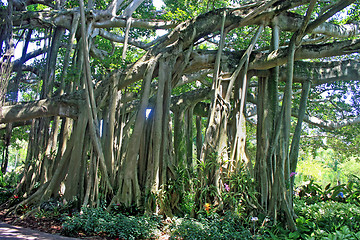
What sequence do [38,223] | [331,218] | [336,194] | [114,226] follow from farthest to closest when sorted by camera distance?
[336,194], [38,223], [331,218], [114,226]

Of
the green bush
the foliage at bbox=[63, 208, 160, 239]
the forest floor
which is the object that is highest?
the green bush

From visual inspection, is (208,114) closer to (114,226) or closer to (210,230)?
(210,230)

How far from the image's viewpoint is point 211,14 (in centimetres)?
652

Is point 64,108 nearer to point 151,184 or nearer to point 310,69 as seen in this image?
point 151,184

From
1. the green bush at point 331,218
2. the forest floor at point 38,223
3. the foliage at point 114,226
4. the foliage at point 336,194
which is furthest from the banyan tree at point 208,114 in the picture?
the foliage at point 336,194

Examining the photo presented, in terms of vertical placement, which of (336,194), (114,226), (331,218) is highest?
(336,194)

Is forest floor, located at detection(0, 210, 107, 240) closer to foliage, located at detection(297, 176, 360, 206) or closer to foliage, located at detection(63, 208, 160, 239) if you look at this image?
foliage, located at detection(63, 208, 160, 239)

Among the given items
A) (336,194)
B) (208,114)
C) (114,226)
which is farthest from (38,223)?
(336,194)

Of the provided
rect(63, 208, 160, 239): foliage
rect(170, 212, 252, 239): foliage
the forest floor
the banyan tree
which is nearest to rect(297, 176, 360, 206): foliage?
the banyan tree

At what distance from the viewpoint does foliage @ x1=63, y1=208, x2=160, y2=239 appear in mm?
4738

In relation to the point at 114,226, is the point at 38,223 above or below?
below

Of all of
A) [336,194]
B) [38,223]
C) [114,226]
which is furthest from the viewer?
[336,194]

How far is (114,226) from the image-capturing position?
4.84m

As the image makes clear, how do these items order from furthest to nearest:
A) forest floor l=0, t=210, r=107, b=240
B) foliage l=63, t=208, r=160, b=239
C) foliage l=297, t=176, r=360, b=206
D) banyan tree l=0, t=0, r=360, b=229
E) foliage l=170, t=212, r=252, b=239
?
foliage l=297, t=176, r=360, b=206 → banyan tree l=0, t=0, r=360, b=229 → forest floor l=0, t=210, r=107, b=240 → foliage l=63, t=208, r=160, b=239 → foliage l=170, t=212, r=252, b=239
